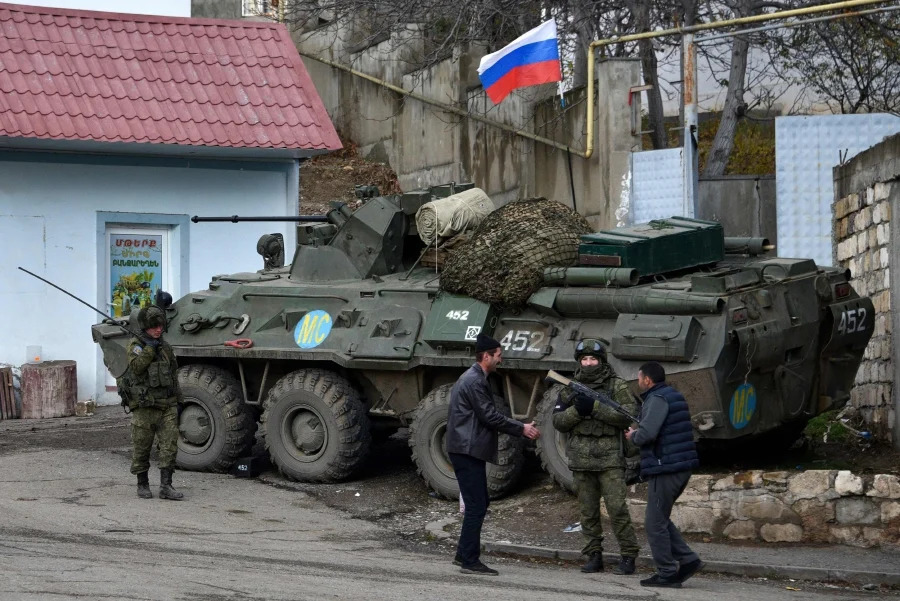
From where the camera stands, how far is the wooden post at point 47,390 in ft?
60.3

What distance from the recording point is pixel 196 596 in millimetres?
8422

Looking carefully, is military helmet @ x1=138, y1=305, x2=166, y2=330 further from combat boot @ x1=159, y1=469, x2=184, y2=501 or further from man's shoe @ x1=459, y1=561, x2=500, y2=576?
man's shoe @ x1=459, y1=561, x2=500, y2=576

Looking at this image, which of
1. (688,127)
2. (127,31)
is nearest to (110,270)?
(127,31)

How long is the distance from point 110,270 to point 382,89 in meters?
7.00

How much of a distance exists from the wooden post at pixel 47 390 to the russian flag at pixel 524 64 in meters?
6.59

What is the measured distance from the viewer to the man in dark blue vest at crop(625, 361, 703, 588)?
9477 millimetres

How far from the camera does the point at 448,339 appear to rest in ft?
42.4

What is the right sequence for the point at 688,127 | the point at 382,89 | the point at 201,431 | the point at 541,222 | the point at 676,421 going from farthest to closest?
the point at 382,89, the point at 688,127, the point at 201,431, the point at 541,222, the point at 676,421

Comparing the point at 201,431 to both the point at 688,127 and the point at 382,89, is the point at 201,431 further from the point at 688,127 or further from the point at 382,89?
the point at 382,89

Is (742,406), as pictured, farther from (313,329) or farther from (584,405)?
(313,329)

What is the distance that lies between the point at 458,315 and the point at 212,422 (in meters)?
3.05

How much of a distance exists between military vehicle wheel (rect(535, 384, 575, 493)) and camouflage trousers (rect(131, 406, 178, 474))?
3.25 meters

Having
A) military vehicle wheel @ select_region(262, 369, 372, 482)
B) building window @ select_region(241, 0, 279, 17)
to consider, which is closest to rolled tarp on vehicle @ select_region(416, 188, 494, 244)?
military vehicle wheel @ select_region(262, 369, 372, 482)

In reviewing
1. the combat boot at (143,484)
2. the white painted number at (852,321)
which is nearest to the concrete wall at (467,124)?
the white painted number at (852,321)
